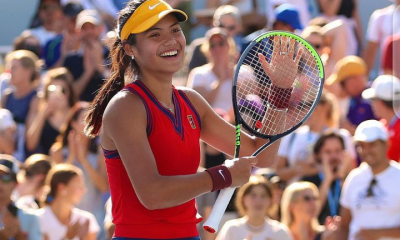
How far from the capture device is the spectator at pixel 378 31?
26.1 feet

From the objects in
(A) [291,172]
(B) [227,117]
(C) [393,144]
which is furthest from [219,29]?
(C) [393,144]

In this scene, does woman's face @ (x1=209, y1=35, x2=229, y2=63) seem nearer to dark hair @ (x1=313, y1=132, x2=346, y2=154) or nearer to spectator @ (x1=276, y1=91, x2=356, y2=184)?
spectator @ (x1=276, y1=91, x2=356, y2=184)

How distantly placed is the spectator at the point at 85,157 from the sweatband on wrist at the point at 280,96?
10.6ft

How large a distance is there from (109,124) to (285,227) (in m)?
2.82

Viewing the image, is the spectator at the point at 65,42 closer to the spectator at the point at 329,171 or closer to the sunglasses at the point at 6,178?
the sunglasses at the point at 6,178

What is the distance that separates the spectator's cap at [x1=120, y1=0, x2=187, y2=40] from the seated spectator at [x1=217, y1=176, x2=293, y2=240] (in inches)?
102

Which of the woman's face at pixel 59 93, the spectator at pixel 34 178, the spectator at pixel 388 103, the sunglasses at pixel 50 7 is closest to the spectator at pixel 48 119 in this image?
the woman's face at pixel 59 93

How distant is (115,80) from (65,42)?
5098 mm

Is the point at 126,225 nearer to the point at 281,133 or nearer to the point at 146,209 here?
the point at 146,209

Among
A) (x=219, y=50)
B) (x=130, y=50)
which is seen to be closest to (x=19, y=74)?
(x=219, y=50)

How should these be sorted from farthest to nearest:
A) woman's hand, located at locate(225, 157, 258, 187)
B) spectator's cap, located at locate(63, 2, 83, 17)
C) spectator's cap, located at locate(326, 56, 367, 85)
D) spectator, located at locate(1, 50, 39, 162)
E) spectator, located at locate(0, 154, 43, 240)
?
spectator's cap, located at locate(63, 2, 83, 17), spectator, located at locate(1, 50, 39, 162), spectator's cap, located at locate(326, 56, 367, 85), spectator, located at locate(0, 154, 43, 240), woman's hand, located at locate(225, 157, 258, 187)

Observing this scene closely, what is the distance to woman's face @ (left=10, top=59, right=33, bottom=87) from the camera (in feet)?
25.5

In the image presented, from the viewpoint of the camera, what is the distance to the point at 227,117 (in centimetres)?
691

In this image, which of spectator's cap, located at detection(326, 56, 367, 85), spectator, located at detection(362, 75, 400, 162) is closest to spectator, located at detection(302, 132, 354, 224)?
spectator, located at detection(362, 75, 400, 162)
